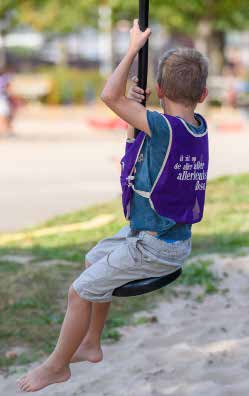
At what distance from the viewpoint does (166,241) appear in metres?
3.70

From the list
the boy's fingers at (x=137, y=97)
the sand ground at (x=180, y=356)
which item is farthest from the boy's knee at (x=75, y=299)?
the sand ground at (x=180, y=356)

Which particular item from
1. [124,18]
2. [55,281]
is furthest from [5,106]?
[55,281]

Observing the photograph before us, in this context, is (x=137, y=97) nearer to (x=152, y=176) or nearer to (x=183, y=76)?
(x=183, y=76)

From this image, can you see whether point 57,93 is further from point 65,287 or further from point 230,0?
point 65,287

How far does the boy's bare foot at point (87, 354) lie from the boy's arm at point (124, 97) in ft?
3.46

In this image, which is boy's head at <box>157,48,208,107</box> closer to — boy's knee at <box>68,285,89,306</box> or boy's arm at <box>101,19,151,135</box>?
boy's arm at <box>101,19,151,135</box>

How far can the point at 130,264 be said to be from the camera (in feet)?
12.1

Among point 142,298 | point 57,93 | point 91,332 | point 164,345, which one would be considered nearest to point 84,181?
point 142,298

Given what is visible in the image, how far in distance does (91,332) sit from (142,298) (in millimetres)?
2289

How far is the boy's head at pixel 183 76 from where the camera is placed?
3.56 metres

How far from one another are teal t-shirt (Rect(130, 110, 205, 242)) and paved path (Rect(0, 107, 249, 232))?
5756mm

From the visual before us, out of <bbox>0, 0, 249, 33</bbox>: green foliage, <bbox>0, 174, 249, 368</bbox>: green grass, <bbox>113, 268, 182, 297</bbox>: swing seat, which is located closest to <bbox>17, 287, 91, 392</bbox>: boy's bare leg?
<bbox>113, 268, 182, 297</bbox>: swing seat

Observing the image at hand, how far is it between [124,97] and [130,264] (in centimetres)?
69

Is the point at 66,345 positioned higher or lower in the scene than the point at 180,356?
higher
